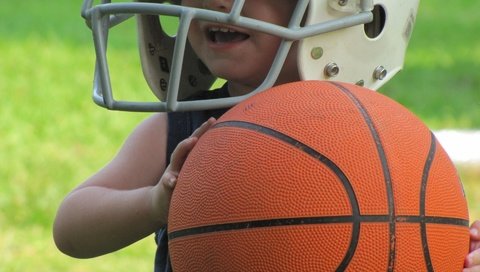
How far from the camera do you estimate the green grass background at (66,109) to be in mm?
6473

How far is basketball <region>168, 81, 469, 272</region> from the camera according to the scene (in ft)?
9.53

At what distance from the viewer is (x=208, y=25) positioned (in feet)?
11.8

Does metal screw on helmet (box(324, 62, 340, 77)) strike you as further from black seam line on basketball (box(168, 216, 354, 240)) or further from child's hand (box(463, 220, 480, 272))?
black seam line on basketball (box(168, 216, 354, 240))

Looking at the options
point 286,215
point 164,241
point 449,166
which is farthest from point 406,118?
point 164,241

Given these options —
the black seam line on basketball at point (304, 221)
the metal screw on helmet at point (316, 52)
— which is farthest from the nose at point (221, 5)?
the black seam line on basketball at point (304, 221)

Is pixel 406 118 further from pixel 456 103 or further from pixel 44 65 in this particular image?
pixel 44 65

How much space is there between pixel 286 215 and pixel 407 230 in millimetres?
306

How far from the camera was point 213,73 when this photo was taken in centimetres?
370

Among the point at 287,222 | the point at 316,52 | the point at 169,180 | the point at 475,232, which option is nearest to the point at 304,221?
the point at 287,222

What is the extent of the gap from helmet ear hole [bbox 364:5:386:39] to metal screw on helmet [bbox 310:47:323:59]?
27cm

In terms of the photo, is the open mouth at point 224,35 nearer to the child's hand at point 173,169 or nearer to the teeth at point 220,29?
the teeth at point 220,29

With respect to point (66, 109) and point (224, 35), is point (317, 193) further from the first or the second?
point (66, 109)

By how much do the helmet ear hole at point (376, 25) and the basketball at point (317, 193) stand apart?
25.0 inches

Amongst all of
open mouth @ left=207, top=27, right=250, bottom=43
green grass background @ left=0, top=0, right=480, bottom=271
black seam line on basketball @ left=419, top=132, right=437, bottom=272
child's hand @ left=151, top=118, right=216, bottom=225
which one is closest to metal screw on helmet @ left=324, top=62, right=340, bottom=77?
open mouth @ left=207, top=27, right=250, bottom=43
